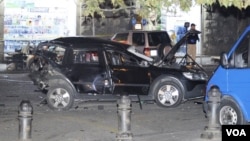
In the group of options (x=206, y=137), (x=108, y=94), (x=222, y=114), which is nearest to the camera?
(x=206, y=137)

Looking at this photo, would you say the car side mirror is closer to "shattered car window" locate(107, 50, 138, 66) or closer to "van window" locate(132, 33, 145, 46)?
"shattered car window" locate(107, 50, 138, 66)

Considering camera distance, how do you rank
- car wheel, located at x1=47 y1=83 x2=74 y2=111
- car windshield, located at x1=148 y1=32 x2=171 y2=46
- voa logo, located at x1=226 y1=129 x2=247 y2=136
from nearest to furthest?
voa logo, located at x1=226 y1=129 x2=247 y2=136, car wheel, located at x1=47 y1=83 x2=74 y2=111, car windshield, located at x1=148 y1=32 x2=171 y2=46

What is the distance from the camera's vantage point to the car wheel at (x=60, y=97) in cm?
1464

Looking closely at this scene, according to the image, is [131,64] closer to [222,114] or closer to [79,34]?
[222,114]

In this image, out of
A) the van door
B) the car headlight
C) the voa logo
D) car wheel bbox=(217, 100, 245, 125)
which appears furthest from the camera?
the car headlight

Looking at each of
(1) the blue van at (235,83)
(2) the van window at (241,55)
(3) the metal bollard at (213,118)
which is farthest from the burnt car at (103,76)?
(3) the metal bollard at (213,118)

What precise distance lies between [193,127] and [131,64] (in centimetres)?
331

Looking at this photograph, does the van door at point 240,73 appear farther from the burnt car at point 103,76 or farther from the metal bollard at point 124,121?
the burnt car at point 103,76

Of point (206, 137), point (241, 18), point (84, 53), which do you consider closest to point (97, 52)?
point (84, 53)

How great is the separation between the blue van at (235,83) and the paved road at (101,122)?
0.69m

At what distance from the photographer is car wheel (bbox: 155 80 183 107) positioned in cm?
1508

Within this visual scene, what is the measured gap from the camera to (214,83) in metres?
11.6

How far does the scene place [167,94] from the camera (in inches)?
596

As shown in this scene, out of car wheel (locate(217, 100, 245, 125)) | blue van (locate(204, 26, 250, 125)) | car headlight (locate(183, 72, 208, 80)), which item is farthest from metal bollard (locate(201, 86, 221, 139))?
car headlight (locate(183, 72, 208, 80))
